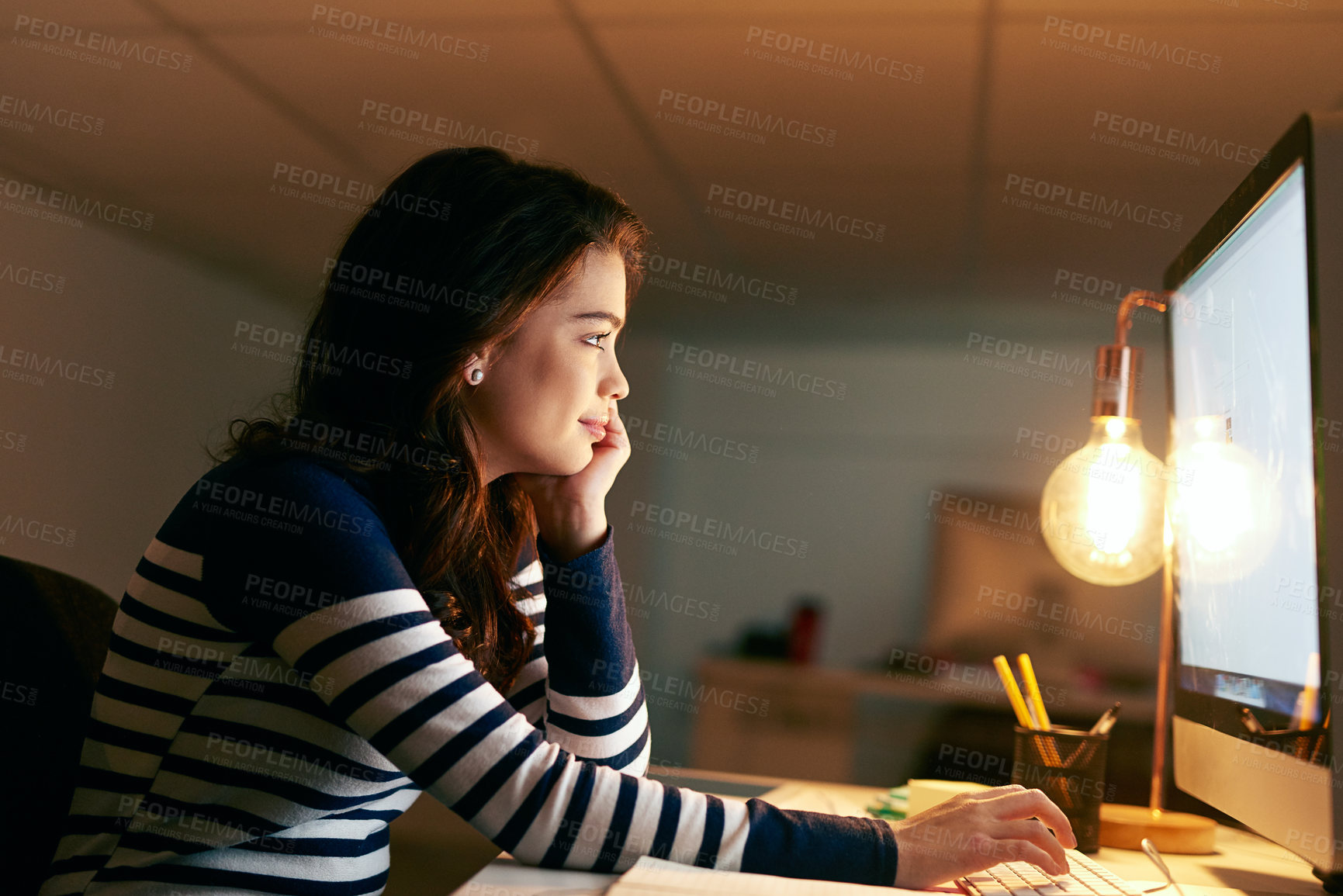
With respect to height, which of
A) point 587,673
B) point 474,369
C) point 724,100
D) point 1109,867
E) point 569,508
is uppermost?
point 724,100

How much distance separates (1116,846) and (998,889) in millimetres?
400

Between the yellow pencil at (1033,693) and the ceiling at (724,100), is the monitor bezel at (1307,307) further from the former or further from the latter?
the ceiling at (724,100)

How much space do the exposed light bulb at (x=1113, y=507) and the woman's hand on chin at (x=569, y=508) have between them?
1.84 feet

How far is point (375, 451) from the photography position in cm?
87

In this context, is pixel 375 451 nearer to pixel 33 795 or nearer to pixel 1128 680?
pixel 33 795

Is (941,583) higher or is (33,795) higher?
(941,583)

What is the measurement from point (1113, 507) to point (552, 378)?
0.69 m

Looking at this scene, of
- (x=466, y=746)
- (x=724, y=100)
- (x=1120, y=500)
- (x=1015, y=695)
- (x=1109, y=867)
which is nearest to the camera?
(x=466, y=746)

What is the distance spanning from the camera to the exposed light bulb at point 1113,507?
1.15 metres

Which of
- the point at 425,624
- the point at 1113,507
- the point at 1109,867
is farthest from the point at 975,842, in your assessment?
the point at 1113,507

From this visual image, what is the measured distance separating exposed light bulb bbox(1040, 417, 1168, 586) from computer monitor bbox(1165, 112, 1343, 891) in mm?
84

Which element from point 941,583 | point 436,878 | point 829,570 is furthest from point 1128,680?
point 436,878

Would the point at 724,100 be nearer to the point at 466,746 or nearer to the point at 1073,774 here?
the point at 1073,774

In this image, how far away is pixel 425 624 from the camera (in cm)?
69
